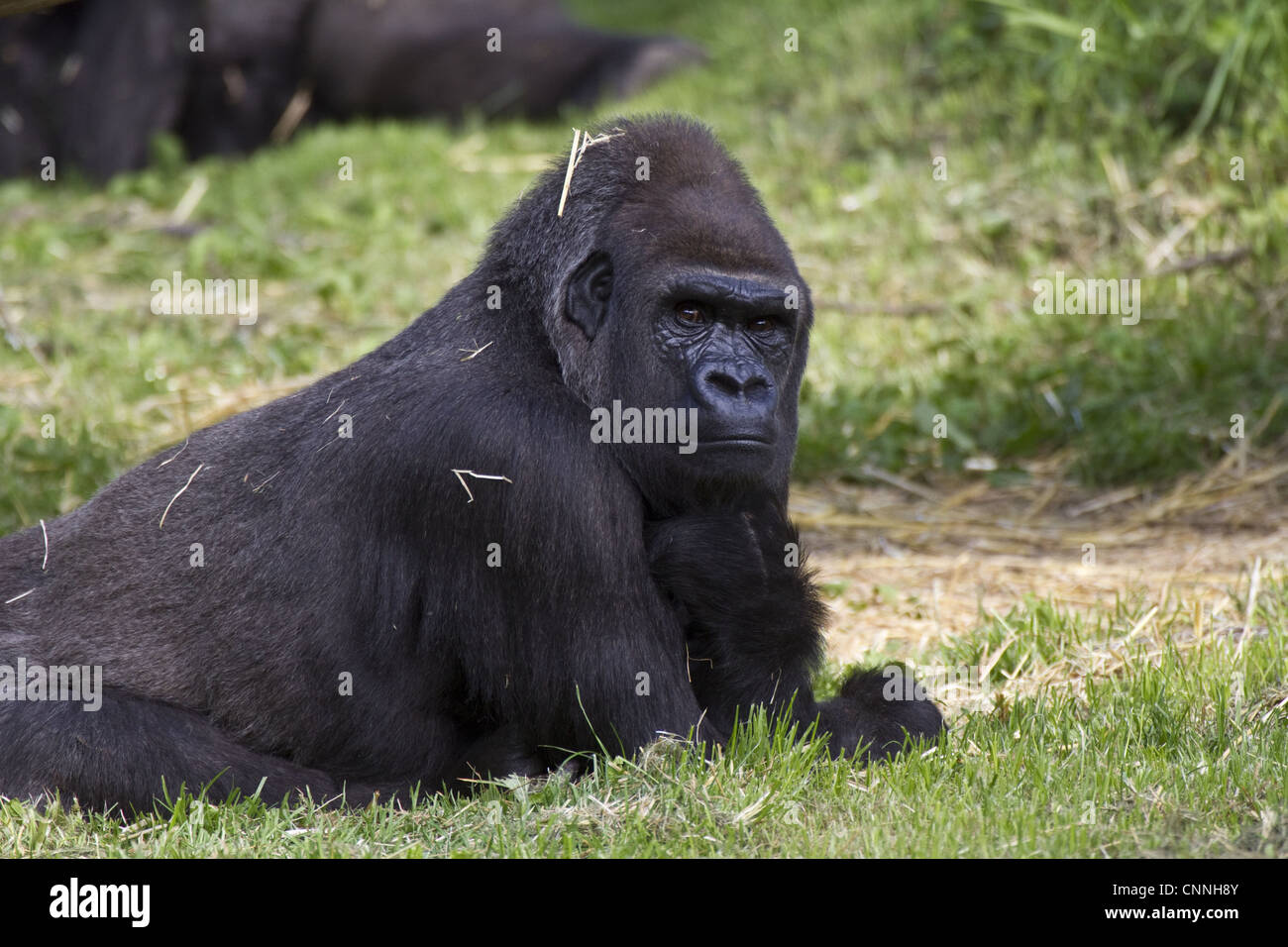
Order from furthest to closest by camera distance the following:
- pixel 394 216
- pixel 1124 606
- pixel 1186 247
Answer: pixel 394 216 < pixel 1186 247 < pixel 1124 606

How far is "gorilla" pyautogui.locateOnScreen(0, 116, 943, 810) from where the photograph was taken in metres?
4.21

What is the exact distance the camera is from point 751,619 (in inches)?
170

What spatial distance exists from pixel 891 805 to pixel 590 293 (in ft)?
5.43

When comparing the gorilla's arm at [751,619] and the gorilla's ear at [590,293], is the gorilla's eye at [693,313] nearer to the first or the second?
the gorilla's ear at [590,293]

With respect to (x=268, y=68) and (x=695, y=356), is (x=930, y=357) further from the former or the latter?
(x=268, y=68)

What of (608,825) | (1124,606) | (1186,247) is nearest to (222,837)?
(608,825)

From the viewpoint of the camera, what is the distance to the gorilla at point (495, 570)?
4.21 metres

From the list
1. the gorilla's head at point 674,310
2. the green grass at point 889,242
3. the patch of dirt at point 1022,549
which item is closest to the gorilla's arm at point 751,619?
the gorilla's head at point 674,310

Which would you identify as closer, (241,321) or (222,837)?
(222,837)

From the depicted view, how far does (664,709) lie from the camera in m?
4.20

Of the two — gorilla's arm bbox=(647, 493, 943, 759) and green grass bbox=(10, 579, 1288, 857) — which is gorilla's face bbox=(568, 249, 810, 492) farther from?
green grass bbox=(10, 579, 1288, 857)

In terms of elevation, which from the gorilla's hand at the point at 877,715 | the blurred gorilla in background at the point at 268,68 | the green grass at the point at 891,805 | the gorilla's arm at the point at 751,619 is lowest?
the green grass at the point at 891,805
